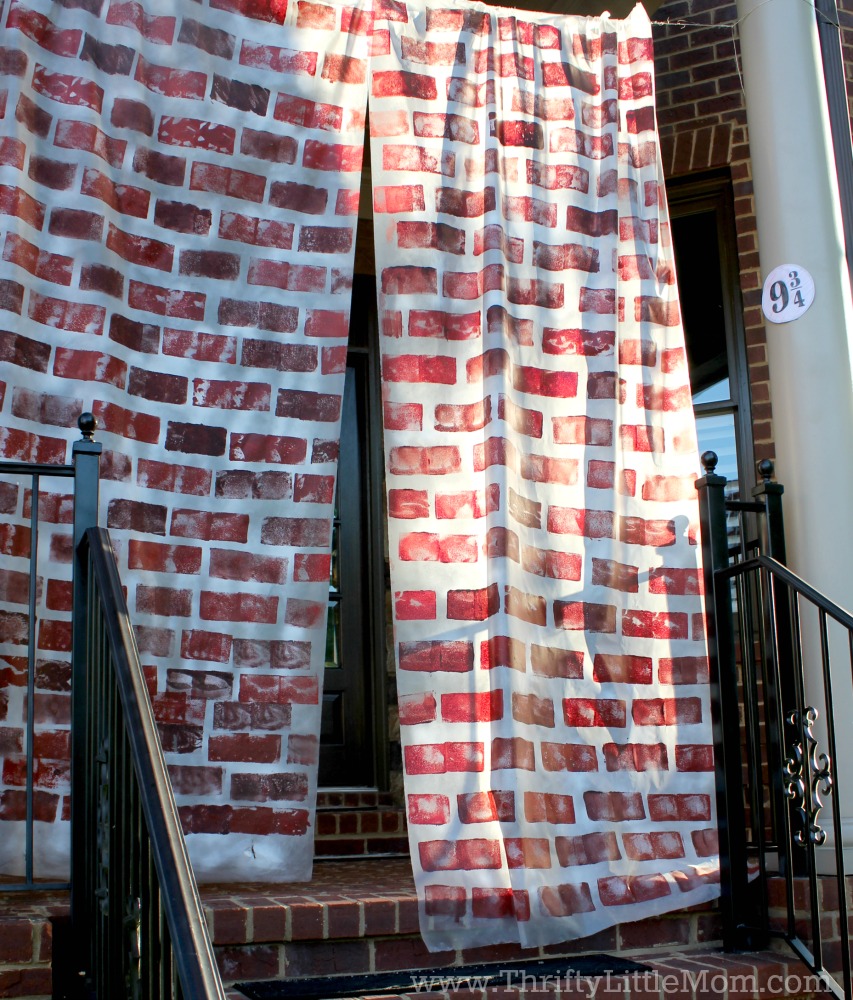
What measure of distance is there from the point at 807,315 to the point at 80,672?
90.3 inches

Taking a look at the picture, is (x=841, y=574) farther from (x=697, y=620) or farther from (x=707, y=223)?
(x=707, y=223)

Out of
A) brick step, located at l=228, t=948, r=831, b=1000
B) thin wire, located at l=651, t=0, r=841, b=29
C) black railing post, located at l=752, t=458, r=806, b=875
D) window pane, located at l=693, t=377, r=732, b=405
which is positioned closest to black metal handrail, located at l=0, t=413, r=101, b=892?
brick step, located at l=228, t=948, r=831, b=1000

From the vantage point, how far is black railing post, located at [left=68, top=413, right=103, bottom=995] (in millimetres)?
2385

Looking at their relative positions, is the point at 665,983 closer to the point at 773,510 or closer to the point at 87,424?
the point at 773,510

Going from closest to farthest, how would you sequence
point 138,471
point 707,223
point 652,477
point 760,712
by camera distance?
point 138,471, point 652,477, point 760,712, point 707,223

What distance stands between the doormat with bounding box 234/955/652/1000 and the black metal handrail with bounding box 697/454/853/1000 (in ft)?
1.33

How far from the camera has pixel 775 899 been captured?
308cm

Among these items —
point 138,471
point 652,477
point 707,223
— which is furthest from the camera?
point 707,223

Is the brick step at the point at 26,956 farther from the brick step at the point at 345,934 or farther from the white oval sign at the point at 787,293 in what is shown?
the white oval sign at the point at 787,293

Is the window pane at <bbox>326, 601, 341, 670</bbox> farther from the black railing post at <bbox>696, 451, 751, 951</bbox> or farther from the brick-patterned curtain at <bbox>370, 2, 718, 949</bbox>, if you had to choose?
the black railing post at <bbox>696, 451, 751, 951</bbox>

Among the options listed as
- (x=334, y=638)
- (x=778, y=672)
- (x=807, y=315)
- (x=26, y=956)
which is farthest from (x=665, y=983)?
(x=334, y=638)

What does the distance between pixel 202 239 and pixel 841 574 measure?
2.01 metres

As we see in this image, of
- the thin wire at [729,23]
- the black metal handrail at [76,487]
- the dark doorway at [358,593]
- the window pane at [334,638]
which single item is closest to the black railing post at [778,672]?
the thin wire at [729,23]

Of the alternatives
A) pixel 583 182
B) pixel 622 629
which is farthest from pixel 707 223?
pixel 622 629
